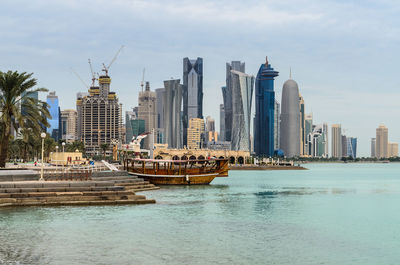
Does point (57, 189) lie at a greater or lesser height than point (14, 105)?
lesser

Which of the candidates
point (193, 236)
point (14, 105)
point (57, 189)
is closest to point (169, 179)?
point (14, 105)

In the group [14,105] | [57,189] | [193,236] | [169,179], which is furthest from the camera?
[169,179]

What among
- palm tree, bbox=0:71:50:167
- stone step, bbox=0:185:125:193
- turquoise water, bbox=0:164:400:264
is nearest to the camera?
turquoise water, bbox=0:164:400:264

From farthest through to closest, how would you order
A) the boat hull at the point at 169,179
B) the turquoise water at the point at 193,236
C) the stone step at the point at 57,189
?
1. the boat hull at the point at 169,179
2. the stone step at the point at 57,189
3. the turquoise water at the point at 193,236

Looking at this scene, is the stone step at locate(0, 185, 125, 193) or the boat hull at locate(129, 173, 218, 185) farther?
the boat hull at locate(129, 173, 218, 185)

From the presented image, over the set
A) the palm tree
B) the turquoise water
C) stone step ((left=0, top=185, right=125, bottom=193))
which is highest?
the palm tree

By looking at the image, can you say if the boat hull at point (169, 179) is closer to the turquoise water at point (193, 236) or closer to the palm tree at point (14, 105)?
the palm tree at point (14, 105)

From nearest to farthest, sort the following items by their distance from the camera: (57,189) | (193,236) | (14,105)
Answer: (193,236), (57,189), (14,105)

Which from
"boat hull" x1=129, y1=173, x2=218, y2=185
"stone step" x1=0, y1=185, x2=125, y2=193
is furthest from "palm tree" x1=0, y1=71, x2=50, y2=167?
"boat hull" x1=129, y1=173, x2=218, y2=185

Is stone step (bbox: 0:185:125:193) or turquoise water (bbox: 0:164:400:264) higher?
stone step (bbox: 0:185:125:193)

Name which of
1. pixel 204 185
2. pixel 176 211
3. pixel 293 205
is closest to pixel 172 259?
pixel 176 211

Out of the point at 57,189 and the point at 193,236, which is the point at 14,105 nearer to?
the point at 57,189

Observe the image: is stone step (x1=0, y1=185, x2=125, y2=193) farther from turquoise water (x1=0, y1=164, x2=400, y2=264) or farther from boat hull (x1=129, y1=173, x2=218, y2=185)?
boat hull (x1=129, y1=173, x2=218, y2=185)

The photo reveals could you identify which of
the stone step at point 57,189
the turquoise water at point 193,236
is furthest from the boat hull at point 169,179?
the stone step at point 57,189
